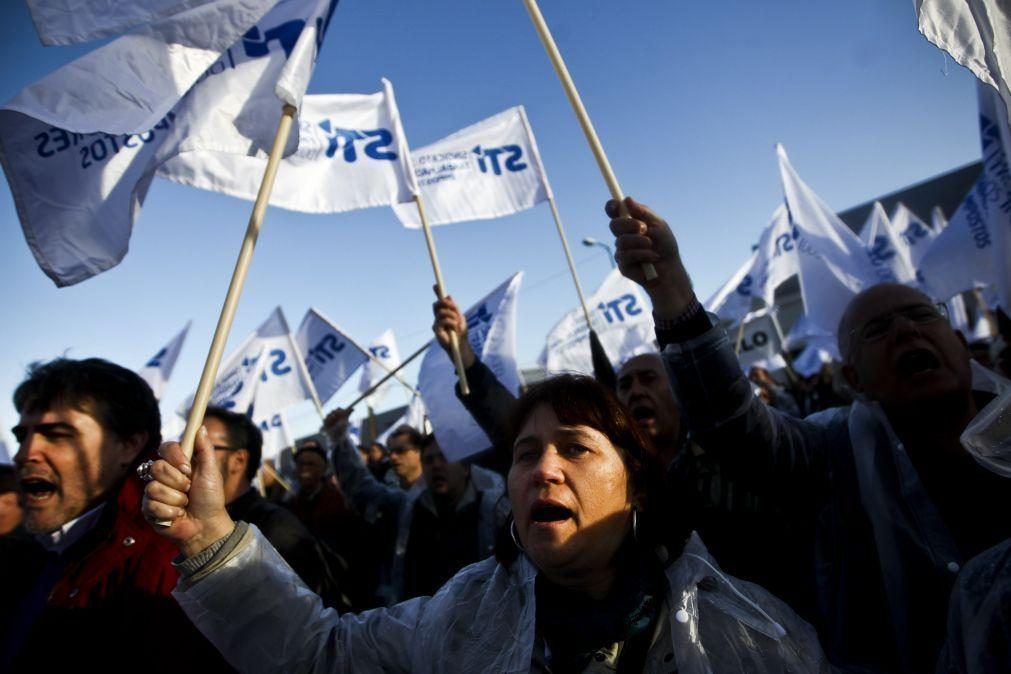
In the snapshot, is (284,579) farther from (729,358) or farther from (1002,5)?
(1002,5)

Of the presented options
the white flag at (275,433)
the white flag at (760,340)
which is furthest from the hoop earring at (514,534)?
the white flag at (760,340)

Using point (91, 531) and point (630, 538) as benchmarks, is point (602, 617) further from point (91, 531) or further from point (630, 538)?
point (91, 531)

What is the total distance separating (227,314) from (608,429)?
1.06 m

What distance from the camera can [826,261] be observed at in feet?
18.6

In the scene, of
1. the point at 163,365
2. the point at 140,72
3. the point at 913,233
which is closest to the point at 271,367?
the point at 163,365

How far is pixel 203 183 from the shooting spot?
116 inches

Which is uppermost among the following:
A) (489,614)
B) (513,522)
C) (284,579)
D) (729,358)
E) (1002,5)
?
(1002,5)

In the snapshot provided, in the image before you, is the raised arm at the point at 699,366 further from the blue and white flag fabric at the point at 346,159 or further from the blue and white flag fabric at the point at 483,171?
the blue and white flag fabric at the point at 483,171

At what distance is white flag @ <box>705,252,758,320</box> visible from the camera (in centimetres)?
733

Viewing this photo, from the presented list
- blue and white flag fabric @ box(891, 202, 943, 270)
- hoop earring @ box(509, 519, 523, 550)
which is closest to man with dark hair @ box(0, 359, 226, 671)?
hoop earring @ box(509, 519, 523, 550)

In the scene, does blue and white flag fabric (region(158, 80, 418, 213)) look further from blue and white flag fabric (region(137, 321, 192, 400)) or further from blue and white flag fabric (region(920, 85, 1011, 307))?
blue and white flag fabric (region(137, 321, 192, 400))

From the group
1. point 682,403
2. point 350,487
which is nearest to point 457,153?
point 350,487

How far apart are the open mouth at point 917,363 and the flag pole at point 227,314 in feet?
6.66

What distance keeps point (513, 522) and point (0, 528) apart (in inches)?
131
